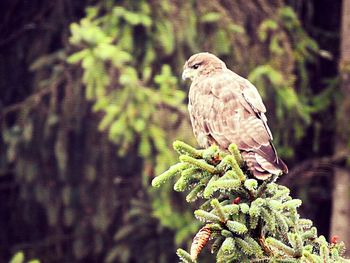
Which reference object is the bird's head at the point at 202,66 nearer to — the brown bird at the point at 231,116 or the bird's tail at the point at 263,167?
the brown bird at the point at 231,116

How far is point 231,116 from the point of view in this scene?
14.6ft

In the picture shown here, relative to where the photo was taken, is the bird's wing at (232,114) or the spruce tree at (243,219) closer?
the spruce tree at (243,219)

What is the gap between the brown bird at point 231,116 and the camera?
385 centimetres

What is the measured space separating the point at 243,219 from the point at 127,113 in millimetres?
3748

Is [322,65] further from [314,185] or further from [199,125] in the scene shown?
[199,125]

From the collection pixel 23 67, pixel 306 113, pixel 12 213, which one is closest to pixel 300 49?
pixel 306 113

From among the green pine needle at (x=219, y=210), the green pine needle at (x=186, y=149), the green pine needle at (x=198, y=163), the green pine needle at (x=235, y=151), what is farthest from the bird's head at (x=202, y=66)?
the green pine needle at (x=219, y=210)

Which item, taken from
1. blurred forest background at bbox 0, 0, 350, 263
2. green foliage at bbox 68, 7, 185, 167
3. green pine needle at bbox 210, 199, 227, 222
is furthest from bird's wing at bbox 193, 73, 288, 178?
blurred forest background at bbox 0, 0, 350, 263

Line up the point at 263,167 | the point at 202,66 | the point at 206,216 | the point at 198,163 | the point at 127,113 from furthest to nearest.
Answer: the point at 127,113 → the point at 202,66 → the point at 263,167 → the point at 198,163 → the point at 206,216

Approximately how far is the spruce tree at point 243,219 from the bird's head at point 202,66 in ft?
6.85

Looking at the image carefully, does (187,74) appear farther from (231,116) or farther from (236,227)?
(236,227)

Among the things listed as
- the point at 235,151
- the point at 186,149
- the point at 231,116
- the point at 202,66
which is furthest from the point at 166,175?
the point at 202,66

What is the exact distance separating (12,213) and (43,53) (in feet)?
6.24

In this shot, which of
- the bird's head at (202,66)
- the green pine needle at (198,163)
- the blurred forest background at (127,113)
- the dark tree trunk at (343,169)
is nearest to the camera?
the green pine needle at (198,163)
